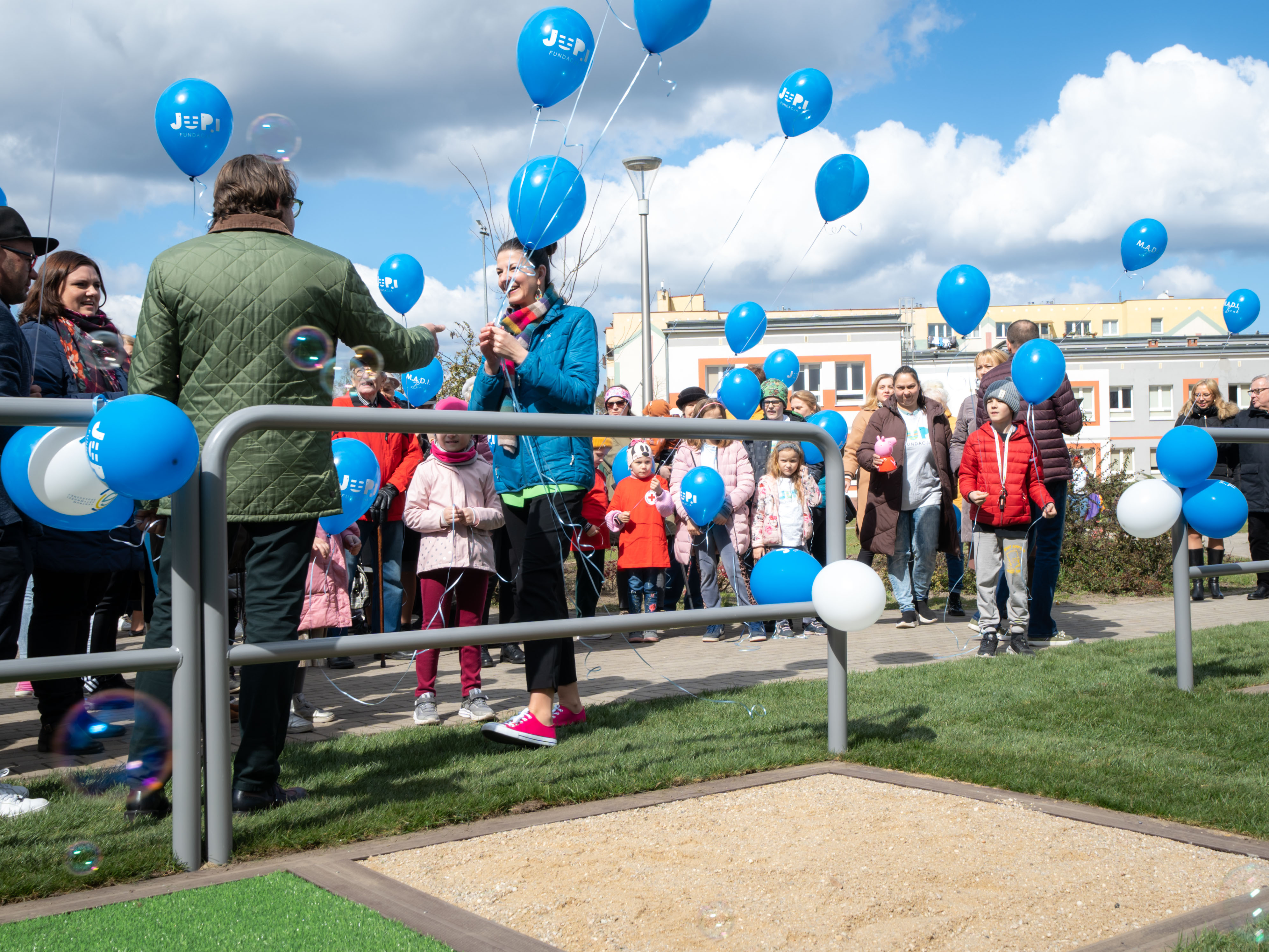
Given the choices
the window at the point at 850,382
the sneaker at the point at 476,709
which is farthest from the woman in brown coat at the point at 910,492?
the window at the point at 850,382

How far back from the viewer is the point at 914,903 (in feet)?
9.08

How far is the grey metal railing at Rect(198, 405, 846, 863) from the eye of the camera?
→ 3146 millimetres

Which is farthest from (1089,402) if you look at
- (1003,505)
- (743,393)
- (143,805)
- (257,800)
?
(143,805)

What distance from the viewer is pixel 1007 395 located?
7.61 metres

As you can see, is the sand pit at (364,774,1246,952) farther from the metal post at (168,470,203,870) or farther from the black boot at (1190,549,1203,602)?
the black boot at (1190,549,1203,602)

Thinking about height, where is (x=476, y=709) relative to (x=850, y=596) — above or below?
below

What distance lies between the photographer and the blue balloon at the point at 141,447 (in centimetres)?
288

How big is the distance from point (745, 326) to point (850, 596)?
733 centimetres

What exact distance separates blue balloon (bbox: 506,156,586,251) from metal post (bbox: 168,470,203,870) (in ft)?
7.37

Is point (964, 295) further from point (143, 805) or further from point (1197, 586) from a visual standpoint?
point (143, 805)

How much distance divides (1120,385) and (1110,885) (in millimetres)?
55021

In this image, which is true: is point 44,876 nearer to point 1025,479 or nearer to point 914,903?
point 914,903

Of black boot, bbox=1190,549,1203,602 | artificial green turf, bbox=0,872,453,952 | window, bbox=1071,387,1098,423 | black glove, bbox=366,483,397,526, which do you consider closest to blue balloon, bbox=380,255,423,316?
black glove, bbox=366,483,397,526

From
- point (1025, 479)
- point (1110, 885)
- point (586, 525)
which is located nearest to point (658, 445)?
point (1025, 479)
